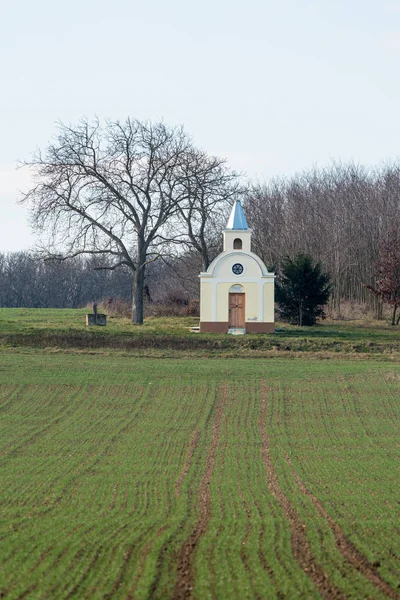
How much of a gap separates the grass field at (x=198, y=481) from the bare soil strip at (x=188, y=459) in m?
0.11

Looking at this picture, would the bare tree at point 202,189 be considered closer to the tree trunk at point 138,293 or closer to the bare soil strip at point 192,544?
the tree trunk at point 138,293

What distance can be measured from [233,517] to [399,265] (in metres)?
39.1

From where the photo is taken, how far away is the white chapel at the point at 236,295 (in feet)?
141

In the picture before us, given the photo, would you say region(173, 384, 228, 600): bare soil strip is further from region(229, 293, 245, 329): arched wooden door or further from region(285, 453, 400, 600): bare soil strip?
region(229, 293, 245, 329): arched wooden door

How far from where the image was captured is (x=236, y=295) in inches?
1704

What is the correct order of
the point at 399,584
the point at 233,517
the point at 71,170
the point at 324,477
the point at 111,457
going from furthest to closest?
the point at 71,170 → the point at 111,457 → the point at 324,477 → the point at 233,517 → the point at 399,584

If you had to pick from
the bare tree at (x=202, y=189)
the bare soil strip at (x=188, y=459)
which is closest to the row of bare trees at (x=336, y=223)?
the bare tree at (x=202, y=189)

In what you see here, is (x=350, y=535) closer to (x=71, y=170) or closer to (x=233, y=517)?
(x=233, y=517)

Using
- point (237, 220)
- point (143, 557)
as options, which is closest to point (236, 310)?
point (237, 220)

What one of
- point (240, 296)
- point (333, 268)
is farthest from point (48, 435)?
point (333, 268)

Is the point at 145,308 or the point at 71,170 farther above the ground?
the point at 71,170

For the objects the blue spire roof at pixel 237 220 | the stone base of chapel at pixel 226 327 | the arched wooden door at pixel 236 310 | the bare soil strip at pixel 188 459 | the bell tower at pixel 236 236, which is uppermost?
the blue spire roof at pixel 237 220

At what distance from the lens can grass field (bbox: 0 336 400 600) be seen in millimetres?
10062

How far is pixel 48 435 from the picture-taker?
20.7m
